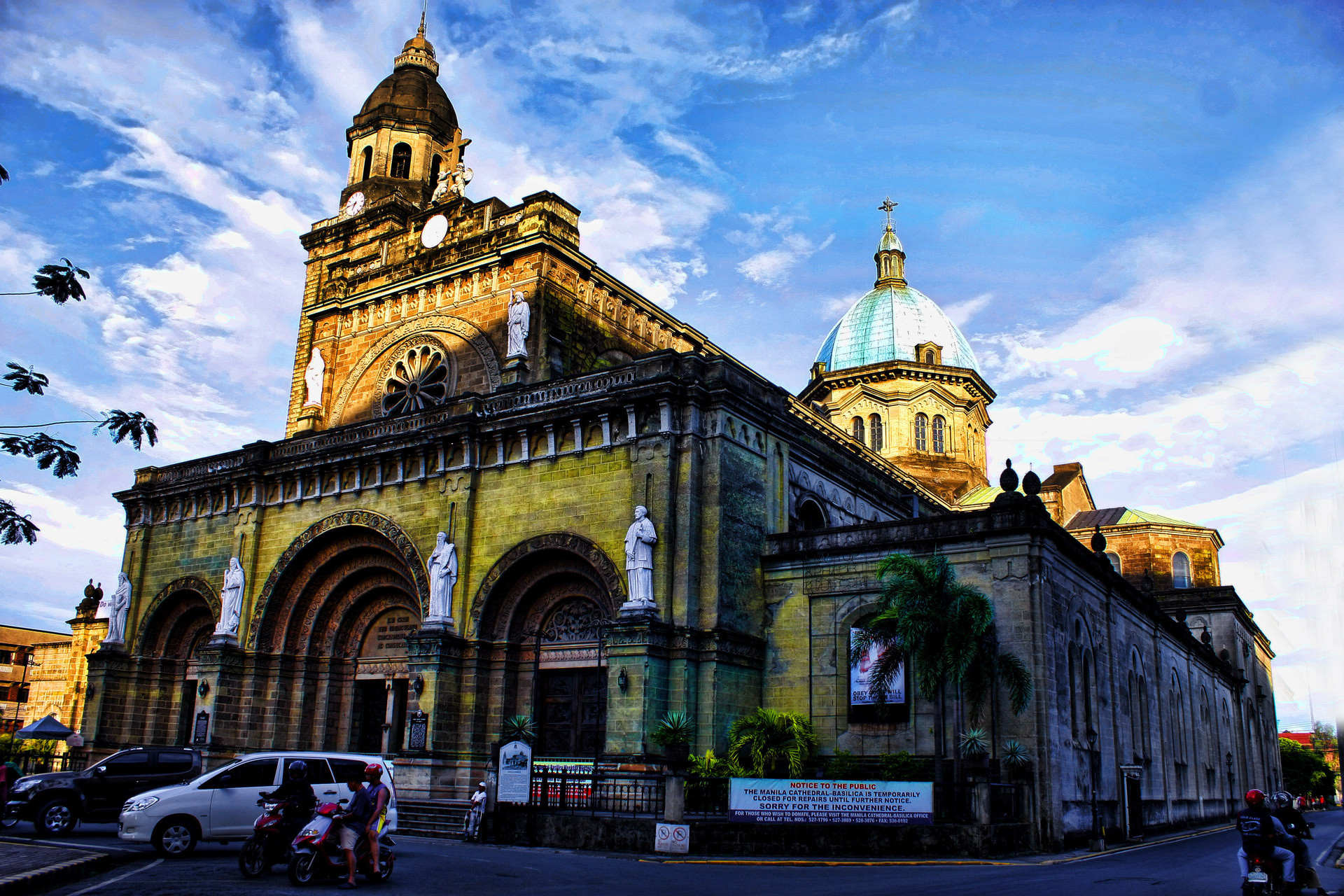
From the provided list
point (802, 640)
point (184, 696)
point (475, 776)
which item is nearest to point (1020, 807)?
point (802, 640)

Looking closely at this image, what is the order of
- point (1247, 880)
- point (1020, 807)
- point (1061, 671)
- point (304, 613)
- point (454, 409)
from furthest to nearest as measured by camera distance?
1. point (304, 613)
2. point (454, 409)
3. point (1061, 671)
4. point (1020, 807)
5. point (1247, 880)

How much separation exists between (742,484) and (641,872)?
43.8 ft

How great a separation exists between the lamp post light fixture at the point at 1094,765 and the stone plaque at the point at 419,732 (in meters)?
16.7

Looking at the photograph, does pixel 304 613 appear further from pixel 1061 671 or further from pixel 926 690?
pixel 1061 671

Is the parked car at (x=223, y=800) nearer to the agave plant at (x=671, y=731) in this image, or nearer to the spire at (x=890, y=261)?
the agave plant at (x=671, y=731)

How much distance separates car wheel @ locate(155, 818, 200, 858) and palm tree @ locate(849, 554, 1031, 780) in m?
13.9

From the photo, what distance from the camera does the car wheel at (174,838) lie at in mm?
17531

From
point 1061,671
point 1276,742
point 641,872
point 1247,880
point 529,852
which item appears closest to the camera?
point 1247,880

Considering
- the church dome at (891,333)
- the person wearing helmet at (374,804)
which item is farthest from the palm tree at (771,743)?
the church dome at (891,333)

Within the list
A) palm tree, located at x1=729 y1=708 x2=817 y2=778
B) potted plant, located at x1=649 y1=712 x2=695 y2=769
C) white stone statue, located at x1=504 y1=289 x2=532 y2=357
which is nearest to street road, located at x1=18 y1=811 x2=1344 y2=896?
potted plant, located at x1=649 y1=712 x2=695 y2=769

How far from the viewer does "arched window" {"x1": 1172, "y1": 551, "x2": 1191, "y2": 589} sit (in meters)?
57.7

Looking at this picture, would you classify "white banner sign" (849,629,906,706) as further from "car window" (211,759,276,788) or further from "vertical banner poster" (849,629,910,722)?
"car window" (211,759,276,788)

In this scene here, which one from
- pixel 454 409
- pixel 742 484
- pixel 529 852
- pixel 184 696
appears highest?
pixel 454 409

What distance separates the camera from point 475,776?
2873 cm
